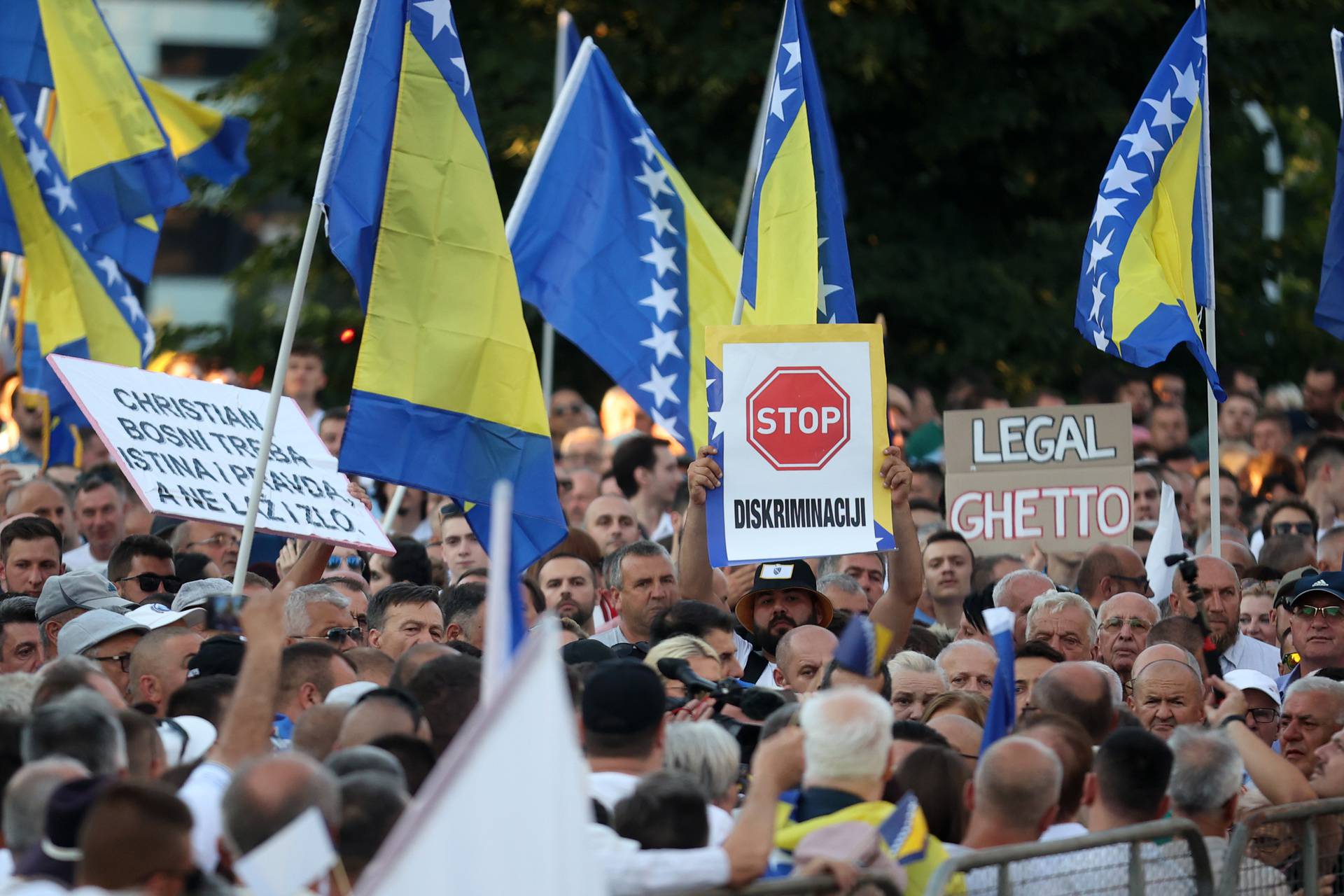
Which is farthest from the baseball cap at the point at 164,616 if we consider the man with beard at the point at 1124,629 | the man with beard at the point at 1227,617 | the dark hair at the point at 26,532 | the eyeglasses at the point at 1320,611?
the eyeglasses at the point at 1320,611

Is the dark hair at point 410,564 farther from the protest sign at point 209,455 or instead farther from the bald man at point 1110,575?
the bald man at point 1110,575

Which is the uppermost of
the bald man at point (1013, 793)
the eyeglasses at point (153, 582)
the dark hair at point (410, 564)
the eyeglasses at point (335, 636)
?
the dark hair at point (410, 564)

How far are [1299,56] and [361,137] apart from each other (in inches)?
470

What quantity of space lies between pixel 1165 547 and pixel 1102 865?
5323 mm

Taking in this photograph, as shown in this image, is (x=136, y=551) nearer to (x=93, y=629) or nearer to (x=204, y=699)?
(x=93, y=629)

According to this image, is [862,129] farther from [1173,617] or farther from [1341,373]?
[1173,617]

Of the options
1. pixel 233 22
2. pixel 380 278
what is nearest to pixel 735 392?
pixel 380 278

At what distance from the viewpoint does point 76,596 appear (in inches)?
343

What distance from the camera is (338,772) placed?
216 inches

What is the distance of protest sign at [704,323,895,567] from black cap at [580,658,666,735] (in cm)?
287

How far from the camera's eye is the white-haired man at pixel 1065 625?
9.01m

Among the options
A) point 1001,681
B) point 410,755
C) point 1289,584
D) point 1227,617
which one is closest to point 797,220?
point 1227,617

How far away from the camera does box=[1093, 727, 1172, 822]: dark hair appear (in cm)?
630

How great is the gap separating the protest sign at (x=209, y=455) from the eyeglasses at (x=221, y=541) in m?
1.79
